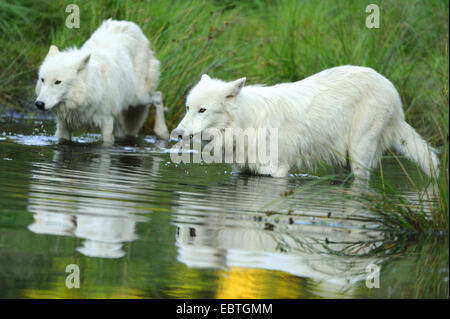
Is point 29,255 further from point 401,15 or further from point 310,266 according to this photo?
point 401,15

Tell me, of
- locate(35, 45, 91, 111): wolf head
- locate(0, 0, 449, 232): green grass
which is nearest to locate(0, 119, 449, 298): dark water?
locate(35, 45, 91, 111): wolf head

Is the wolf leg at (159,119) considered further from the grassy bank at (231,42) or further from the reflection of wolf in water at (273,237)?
the reflection of wolf in water at (273,237)

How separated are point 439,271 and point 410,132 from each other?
382 centimetres

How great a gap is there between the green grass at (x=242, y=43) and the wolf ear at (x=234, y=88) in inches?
150

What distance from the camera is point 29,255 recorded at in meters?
3.70

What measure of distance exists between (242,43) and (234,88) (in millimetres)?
5528

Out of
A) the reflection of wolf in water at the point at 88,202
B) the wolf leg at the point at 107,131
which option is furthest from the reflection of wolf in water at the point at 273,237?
the wolf leg at the point at 107,131

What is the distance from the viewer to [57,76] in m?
8.36

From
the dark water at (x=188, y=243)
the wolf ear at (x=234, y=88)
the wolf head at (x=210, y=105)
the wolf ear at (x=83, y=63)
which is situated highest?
the wolf ear at (x=83, y=63)

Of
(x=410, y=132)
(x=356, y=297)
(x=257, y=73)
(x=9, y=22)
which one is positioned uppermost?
(x=9, y=22)

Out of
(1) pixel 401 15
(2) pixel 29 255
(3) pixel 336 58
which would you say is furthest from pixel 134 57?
(2) pixel 29 255

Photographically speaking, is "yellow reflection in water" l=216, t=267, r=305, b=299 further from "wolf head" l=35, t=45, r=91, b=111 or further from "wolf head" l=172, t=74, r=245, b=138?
"wolf head" l=35, t=45, r=91, b=111

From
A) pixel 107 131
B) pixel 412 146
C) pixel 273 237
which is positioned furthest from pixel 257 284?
pixel 107 131

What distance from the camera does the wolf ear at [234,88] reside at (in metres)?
6.65
